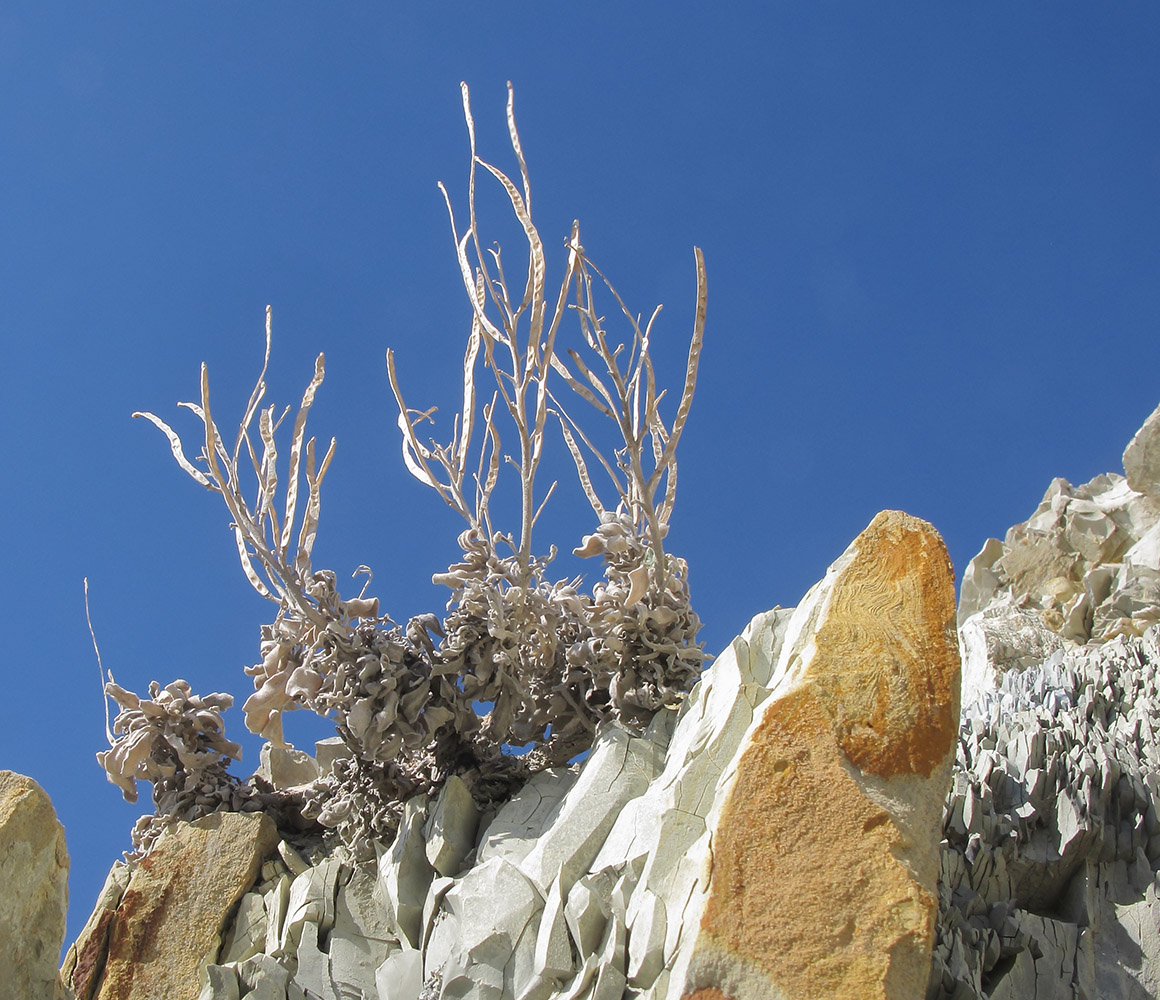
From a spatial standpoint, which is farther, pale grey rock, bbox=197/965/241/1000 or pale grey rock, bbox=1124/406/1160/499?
pale grey rock, bbox=1124/406/1160/499

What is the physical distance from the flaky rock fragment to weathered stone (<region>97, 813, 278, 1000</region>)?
7.74ft

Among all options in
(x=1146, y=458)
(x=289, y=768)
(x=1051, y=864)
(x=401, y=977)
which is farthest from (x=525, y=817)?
(x=1146, y=458)

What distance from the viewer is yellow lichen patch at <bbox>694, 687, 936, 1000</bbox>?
3564 millimetres

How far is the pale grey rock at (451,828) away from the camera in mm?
4879


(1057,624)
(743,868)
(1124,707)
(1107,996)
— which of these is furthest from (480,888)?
(1057,624)

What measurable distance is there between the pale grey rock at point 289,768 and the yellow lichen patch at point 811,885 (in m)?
3.14

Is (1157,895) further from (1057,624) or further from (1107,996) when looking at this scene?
(1057,624)

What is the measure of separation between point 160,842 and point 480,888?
171 cm

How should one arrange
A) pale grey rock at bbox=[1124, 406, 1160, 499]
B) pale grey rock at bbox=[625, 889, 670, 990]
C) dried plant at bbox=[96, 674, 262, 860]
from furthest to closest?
pale grey rock at bbox=[1124, 406, 1160, 499] < dried plant at bbox=[96, 674, 262, 860] < pale grey rock at bbox=[625, 889, 670, 990]

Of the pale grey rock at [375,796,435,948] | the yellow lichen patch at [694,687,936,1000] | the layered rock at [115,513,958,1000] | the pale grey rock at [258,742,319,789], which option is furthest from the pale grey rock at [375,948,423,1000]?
the pale grey rock at [258,742,319,789]

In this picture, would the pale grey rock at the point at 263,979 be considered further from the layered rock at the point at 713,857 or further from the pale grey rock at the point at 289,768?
the pale grey rock at the point at 289,768

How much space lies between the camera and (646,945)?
3854 mm

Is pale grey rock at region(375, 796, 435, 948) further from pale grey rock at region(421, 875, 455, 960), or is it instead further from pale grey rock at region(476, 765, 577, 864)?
pale grey rock at region(476, 765, 577, 864)

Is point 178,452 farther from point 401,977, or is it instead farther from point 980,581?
point 980,581
